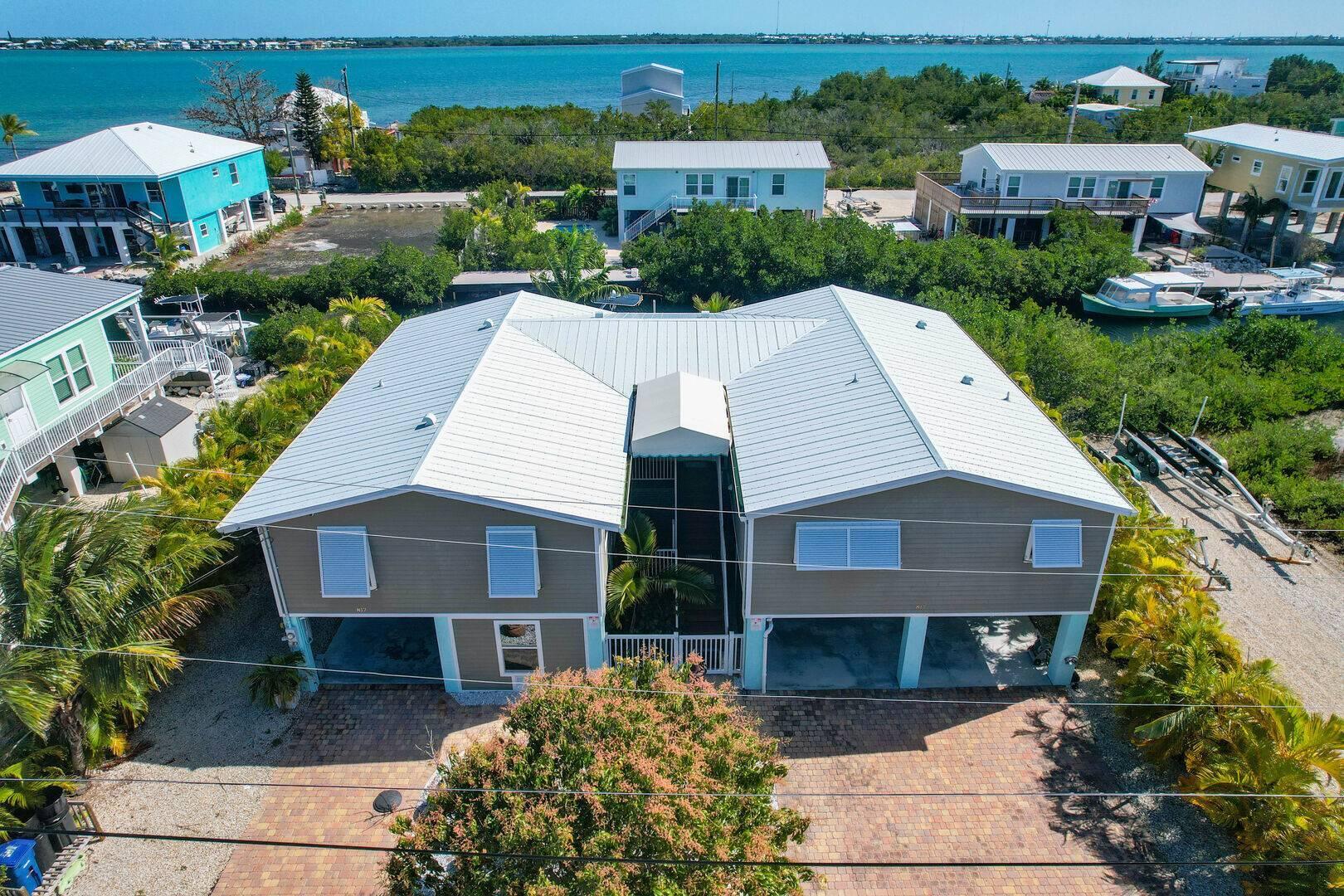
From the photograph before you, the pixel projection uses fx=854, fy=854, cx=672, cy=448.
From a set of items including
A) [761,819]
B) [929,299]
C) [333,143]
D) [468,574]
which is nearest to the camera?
[761,819]

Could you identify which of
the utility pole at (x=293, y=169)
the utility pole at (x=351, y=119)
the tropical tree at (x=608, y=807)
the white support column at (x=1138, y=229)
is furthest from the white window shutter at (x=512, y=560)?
the utility pole at (x=351, y=119)

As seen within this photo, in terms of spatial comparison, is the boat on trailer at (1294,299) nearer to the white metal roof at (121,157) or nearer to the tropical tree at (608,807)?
the tropical tree at (608,807)

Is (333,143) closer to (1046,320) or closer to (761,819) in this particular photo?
(1046,320)

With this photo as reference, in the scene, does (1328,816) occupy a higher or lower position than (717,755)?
lower

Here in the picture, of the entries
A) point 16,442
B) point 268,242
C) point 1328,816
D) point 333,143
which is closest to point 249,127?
point 333,143

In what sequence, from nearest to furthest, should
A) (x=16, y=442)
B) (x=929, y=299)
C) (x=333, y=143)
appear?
(x=16, y=442) → (x=929, y=299) → (x=333, y=143)

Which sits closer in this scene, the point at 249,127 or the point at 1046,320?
the point at 1046,320
